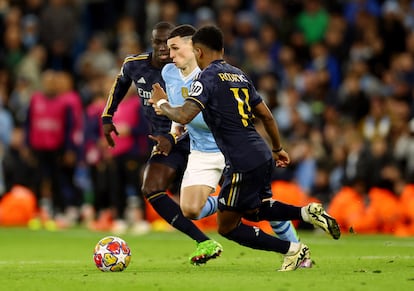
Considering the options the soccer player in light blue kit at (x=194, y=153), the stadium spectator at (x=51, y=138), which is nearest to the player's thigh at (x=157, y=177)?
the soccer player in light blue kit at (x=194, y=153)

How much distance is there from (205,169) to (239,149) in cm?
130

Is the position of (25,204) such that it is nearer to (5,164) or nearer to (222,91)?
(5,164)

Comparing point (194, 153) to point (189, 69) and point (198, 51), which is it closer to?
point (189, 69)

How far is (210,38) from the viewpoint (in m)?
9.58

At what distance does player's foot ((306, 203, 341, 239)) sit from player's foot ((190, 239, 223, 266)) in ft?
3.78

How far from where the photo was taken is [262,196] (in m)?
9.59

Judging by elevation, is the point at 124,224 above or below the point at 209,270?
Result: below

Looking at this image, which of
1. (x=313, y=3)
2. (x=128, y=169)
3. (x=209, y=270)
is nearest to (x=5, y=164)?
(x=128, y=169)

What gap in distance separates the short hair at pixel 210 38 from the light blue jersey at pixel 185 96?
1.11 metres

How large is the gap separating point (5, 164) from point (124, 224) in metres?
→ 3.95

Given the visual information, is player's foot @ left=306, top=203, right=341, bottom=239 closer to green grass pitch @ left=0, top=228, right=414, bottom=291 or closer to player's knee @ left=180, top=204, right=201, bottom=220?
green grass pitch @ left=0, top=228, right=414, bottom=291

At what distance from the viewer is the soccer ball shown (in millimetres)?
9758

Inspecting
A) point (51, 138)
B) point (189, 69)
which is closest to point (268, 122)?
point (189, 69)

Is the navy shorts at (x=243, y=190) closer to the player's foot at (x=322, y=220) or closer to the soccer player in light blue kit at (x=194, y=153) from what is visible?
the player's foot at (x=322, y=220)
